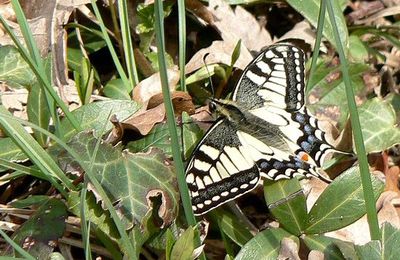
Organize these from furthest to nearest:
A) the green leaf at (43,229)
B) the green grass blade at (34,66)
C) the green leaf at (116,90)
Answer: the green leaf at (116,90)
the green leaf at (43,229)
the green grass blade at (34,66)

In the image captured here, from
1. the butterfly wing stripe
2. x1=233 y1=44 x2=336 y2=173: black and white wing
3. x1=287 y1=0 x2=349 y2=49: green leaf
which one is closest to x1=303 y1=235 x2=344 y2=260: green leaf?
x1=233 y1=44 x2=336 y2=173: black and white wing

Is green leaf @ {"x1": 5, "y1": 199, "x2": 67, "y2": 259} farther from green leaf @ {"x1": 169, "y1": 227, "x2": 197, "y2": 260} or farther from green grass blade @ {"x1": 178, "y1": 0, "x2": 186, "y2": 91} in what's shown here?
green grass blade @ {"x1": 178, "y1": 0, "x2": 186, "y2": 91}

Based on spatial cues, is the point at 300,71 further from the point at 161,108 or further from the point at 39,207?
the point at 39,207

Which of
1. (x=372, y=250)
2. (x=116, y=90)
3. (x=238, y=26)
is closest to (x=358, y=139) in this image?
(x=372, y=250)

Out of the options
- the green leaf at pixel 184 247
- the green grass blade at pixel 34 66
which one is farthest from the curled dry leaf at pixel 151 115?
the green leaf at pixel 184 247

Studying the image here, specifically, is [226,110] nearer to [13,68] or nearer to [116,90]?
[116,90]

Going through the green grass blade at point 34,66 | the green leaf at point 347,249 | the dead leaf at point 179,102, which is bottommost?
the green leaf at point 347,249

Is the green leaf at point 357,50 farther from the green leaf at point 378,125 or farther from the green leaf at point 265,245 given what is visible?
the green leaf at point 265,245

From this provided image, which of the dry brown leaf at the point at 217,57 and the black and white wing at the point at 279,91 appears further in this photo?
the dry brown leaf at the point at 217,57
